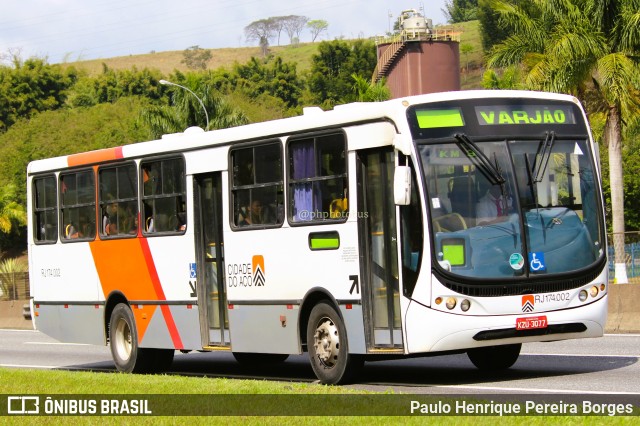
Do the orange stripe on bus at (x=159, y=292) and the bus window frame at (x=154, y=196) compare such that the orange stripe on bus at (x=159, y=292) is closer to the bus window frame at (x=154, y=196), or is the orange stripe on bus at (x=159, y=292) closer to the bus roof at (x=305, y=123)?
the bus window frame at (x=154, y=196)

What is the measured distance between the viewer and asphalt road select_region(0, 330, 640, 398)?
13.6 metres

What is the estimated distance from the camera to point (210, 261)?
1717 cm

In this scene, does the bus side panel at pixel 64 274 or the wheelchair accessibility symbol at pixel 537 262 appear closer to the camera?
the wheelchair accessibility symbol at pixel 537 262

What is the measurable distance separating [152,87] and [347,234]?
3771 inches

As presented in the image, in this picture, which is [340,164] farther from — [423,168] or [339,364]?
[339,364]

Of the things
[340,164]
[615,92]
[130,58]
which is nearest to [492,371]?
[340,164]

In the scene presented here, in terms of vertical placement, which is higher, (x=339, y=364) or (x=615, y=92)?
(x=615, y=92)

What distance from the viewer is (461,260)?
1345 cm

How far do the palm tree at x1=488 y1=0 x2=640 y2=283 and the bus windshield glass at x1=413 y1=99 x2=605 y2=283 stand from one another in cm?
1853

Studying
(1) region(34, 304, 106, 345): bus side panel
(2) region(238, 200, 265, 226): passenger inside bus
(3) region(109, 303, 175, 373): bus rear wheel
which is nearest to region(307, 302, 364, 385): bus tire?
(2) region(238, 200, 265, 226): passenger inside bus

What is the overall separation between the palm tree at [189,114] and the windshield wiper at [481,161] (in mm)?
39516

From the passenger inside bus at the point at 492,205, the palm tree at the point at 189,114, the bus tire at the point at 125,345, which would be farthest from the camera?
the palm tree at the point at 189,114

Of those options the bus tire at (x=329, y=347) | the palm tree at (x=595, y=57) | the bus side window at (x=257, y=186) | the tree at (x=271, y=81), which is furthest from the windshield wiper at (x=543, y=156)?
the tree at (x=271, y=81)

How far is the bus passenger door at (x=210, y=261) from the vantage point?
16953mm
